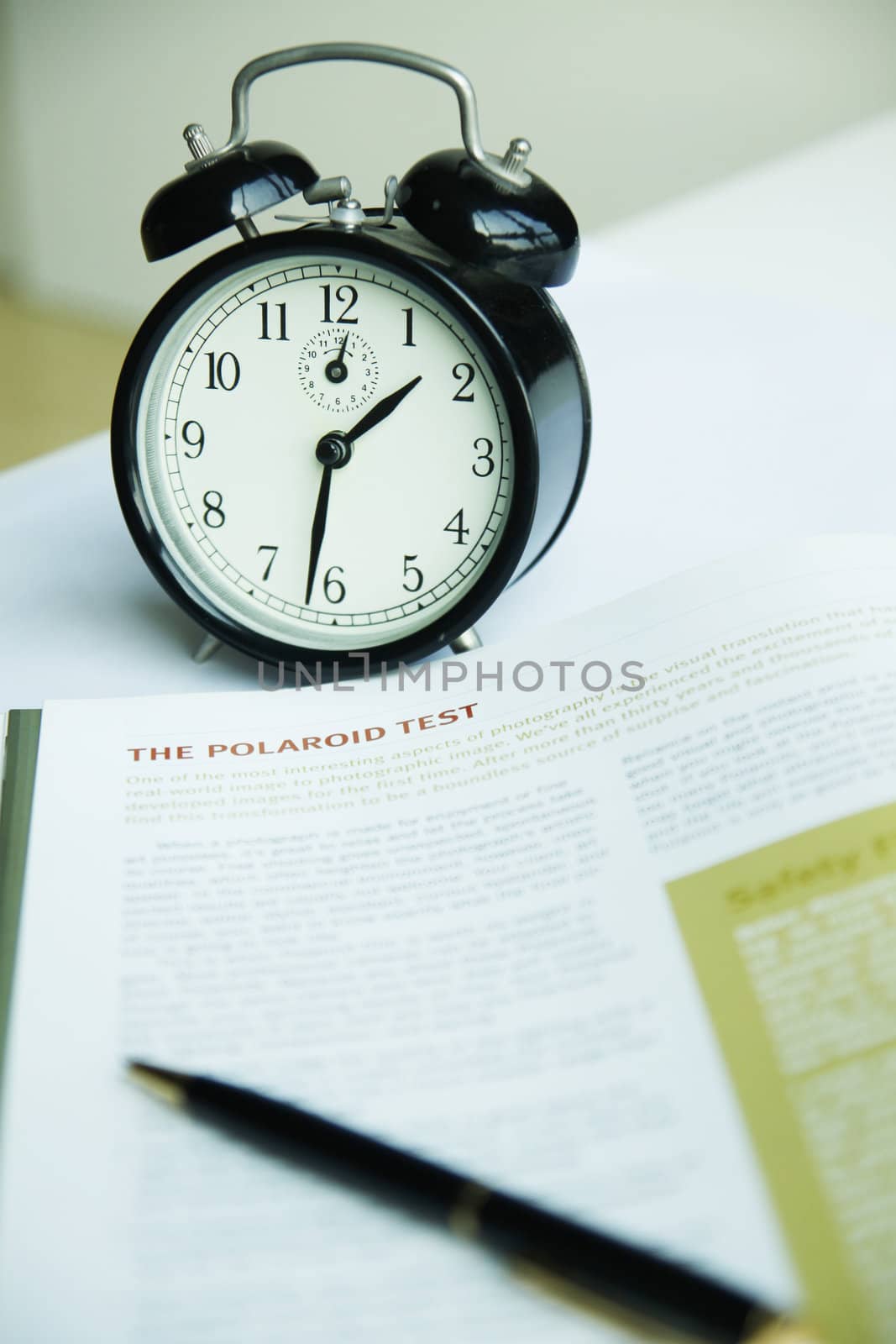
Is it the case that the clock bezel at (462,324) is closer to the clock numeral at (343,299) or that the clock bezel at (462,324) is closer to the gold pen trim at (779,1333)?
the clock numeral at (343,299)

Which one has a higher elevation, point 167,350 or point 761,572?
point 167,350

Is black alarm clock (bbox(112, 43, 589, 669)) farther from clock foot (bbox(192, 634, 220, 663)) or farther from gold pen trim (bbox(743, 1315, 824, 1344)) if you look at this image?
gold pen trim (bbox(743, 1315, 824, 1344))

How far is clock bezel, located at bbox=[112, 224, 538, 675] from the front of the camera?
0.73 meters

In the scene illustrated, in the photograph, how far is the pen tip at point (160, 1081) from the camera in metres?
0.55

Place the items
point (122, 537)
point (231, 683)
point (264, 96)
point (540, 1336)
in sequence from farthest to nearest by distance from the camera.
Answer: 1. point (264, 96)
2. point (122, 537)
3. point (231, 683)
4. point (540, 1336)

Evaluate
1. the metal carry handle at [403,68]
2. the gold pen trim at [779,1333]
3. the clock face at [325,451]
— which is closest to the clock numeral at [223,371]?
the clock face at [325,451]

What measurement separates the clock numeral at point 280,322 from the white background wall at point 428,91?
1.41 m

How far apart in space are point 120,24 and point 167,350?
1710 millimetres

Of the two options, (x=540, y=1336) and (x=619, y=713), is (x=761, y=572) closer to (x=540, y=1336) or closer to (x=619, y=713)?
(x=619, y=713)

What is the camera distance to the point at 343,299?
76cm

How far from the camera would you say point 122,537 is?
96 centimetres

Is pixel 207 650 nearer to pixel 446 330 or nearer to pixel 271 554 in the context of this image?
pixel 271 554

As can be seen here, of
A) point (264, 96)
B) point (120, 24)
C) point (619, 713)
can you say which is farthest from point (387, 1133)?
point (120, 24)

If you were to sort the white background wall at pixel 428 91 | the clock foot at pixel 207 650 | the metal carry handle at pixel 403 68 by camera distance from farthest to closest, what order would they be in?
the white background wall at pixel 428 91
the clock foot at pixel 207 650
the metal carry handle at pixel 403 68
